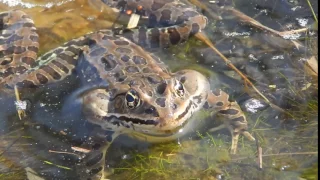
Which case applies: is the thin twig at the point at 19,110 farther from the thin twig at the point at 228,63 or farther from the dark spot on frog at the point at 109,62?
the thin twig at the point at 228,63

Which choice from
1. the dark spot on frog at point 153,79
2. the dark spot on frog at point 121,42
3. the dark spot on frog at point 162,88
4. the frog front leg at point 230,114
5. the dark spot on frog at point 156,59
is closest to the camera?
the dark spot on frog at point 162,88

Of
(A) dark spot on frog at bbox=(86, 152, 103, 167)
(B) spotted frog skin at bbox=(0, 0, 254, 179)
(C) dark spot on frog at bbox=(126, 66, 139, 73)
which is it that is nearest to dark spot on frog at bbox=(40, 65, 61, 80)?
(B) spotted frog skin at bbox=(0, 0, 254, 179)

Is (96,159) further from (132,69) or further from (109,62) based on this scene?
(109,62)

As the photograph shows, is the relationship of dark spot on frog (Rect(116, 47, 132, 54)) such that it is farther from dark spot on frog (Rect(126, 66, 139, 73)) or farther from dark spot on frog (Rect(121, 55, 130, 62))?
dark spot on frog (Rect(126, 66, 139, 73))

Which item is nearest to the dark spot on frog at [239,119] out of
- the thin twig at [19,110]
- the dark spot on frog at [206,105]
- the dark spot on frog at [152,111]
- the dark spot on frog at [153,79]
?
the dark spot on frog at [206,105]

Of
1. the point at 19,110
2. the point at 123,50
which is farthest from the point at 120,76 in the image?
the point at 19,110

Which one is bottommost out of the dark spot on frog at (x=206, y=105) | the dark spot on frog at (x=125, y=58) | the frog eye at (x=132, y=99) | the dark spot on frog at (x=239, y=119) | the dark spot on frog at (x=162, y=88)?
the dark spot on frog at (x=206, y=105)

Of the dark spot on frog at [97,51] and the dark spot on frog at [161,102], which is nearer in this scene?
the dark spot on frog at [161,102]

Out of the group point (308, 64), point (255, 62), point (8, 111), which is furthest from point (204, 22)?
point (8, 111)

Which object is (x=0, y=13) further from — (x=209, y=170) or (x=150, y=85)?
(x=209, y=170)
